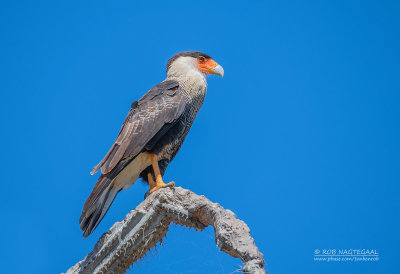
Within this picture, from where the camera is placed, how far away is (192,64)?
6.39 m

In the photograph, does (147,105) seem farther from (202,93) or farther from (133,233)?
(133,233)

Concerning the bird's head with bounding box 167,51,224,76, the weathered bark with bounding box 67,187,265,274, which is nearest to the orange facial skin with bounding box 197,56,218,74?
the bird's head with bounding box 167,51,224,76

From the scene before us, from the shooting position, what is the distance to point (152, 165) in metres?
5.61

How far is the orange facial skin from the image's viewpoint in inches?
252

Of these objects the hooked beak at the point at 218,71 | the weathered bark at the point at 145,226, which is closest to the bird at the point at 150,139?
the hooked beak at the point at 218,71

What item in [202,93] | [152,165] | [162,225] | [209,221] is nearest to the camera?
[209,221]

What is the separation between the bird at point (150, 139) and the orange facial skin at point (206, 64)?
7 cm

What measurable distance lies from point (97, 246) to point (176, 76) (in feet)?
8.08

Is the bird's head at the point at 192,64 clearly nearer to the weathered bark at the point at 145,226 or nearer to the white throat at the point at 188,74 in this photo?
the white throat at the point at 188,74

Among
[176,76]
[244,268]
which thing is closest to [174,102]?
[176,76]

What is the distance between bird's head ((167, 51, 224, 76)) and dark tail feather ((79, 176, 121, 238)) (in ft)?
6.16

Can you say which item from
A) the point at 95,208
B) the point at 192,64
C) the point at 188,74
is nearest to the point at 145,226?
the point at 95,208

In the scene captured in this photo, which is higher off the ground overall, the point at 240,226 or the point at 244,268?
the point at 240,226

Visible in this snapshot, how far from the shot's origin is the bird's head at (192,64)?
20.7ft
